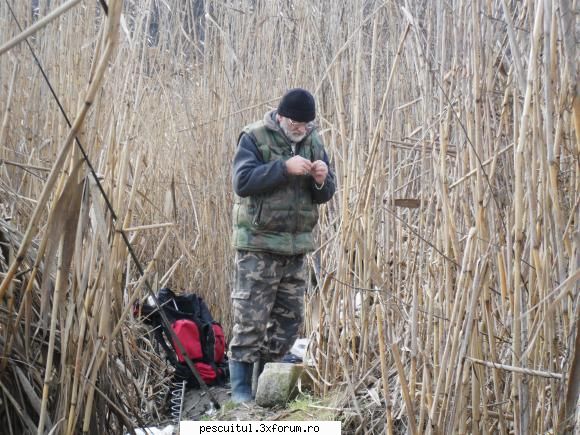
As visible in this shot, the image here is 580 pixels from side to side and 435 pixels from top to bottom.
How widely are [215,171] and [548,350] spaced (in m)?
3.18

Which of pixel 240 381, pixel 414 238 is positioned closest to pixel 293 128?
pixel 414 238

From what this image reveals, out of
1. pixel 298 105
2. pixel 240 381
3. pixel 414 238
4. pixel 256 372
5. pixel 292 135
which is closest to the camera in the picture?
pixel 414 238

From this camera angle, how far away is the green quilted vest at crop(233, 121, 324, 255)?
3539 millimetres

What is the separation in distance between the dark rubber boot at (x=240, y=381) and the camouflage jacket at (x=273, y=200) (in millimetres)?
528

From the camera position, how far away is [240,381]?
3729mm

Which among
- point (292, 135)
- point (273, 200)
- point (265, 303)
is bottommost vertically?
point (265, 303)

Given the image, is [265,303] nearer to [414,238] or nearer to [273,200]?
[273,200]

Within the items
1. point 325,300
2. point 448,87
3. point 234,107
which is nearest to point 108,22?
point 448,87

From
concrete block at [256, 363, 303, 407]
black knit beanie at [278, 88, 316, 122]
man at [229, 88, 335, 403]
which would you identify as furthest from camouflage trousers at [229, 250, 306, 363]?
black knit beanie at [278, 88, 316, 122]

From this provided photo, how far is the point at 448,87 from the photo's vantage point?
2223mm

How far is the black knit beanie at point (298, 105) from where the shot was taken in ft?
11.3

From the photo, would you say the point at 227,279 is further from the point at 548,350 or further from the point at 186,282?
the point at 548,350

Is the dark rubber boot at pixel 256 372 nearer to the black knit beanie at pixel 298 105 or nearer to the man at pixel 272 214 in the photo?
the man at pixel 272 214

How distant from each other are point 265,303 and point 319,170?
0.64m
